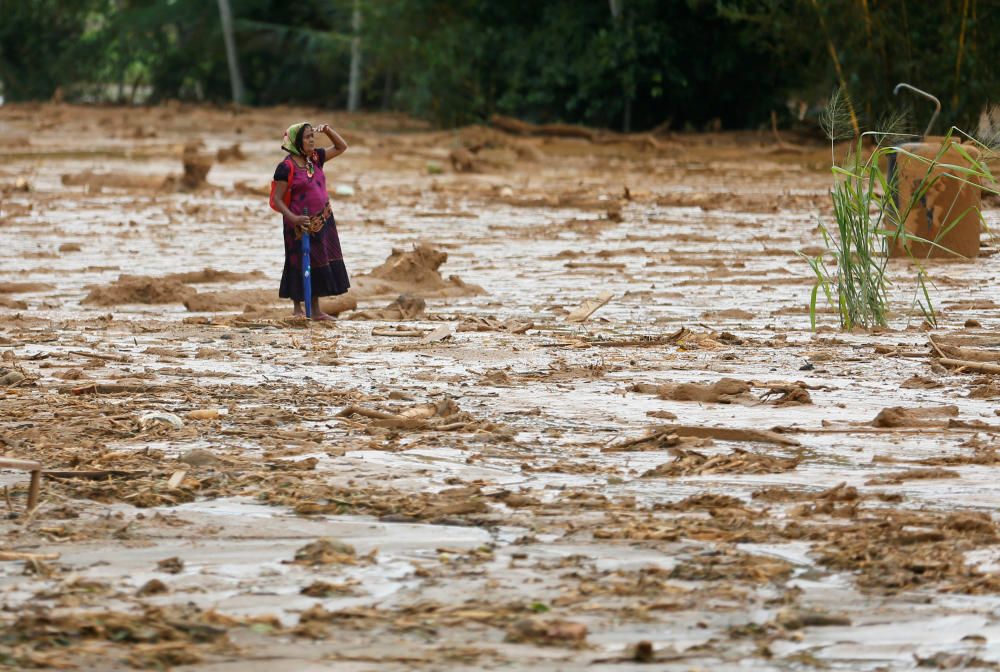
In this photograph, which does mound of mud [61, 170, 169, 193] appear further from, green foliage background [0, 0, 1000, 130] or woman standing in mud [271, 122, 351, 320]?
woman standing in mud [271, 122, 351, 320]

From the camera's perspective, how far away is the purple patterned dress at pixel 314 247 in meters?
8.77

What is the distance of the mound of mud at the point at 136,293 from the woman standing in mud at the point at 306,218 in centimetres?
110

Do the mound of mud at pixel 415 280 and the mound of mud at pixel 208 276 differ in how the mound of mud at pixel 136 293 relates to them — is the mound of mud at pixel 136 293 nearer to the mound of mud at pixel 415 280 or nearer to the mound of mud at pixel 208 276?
the mound of mud at pixel 208 276

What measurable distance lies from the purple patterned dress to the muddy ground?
271mm

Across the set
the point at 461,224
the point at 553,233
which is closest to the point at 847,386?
the point at 553,233

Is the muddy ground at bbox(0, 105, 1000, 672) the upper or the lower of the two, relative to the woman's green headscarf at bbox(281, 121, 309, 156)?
lower

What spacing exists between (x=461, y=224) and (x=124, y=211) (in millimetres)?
3791

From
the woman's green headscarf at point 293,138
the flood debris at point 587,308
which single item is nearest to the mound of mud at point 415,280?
the flood debris at point 587,308

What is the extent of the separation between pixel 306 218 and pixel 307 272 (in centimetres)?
29

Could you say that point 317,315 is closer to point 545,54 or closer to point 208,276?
point 208,276

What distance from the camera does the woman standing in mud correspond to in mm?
8680

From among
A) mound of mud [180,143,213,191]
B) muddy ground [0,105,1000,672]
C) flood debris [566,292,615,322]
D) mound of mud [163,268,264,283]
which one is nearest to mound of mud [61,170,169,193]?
mound of mud [180,143,213,191]

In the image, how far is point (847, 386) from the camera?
628cm

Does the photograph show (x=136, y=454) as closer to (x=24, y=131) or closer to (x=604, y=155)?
(x=604, y=155)
